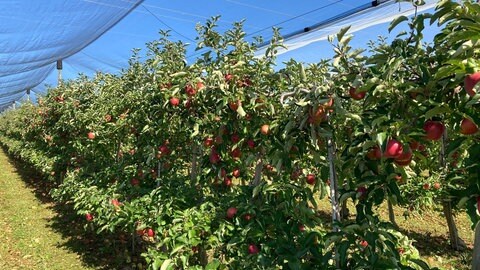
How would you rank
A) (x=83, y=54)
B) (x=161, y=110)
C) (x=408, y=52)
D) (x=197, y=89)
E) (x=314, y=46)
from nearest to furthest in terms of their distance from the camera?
(x=408, y=52) < (x=197, y=89) < (x=161, y=110) < (x=314, y=46) < (x=83, y=54)

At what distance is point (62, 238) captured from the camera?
5133 mm

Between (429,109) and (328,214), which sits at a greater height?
(429,109)

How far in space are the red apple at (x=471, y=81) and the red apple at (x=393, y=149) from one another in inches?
11.0

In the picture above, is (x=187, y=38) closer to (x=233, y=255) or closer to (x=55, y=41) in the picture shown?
(x=55, y=41)

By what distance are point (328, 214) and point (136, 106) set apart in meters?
4.55

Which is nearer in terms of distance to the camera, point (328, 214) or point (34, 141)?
point (328, 214)

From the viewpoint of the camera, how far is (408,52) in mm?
1348

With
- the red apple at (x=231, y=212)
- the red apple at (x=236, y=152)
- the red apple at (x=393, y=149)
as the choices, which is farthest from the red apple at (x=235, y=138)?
the red apple at (x=393, y=149)

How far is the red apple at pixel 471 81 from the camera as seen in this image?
40.2 inches

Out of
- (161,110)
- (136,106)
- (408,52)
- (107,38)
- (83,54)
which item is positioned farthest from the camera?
(83,54)

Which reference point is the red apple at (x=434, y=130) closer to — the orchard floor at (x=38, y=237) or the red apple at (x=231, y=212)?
the red apple at (x=231, y=212)

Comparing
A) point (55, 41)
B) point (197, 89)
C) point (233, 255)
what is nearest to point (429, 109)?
point (233, 255)

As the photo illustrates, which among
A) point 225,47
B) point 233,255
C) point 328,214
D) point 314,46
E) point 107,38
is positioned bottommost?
point 328,214

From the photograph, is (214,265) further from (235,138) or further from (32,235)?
(32,235)
